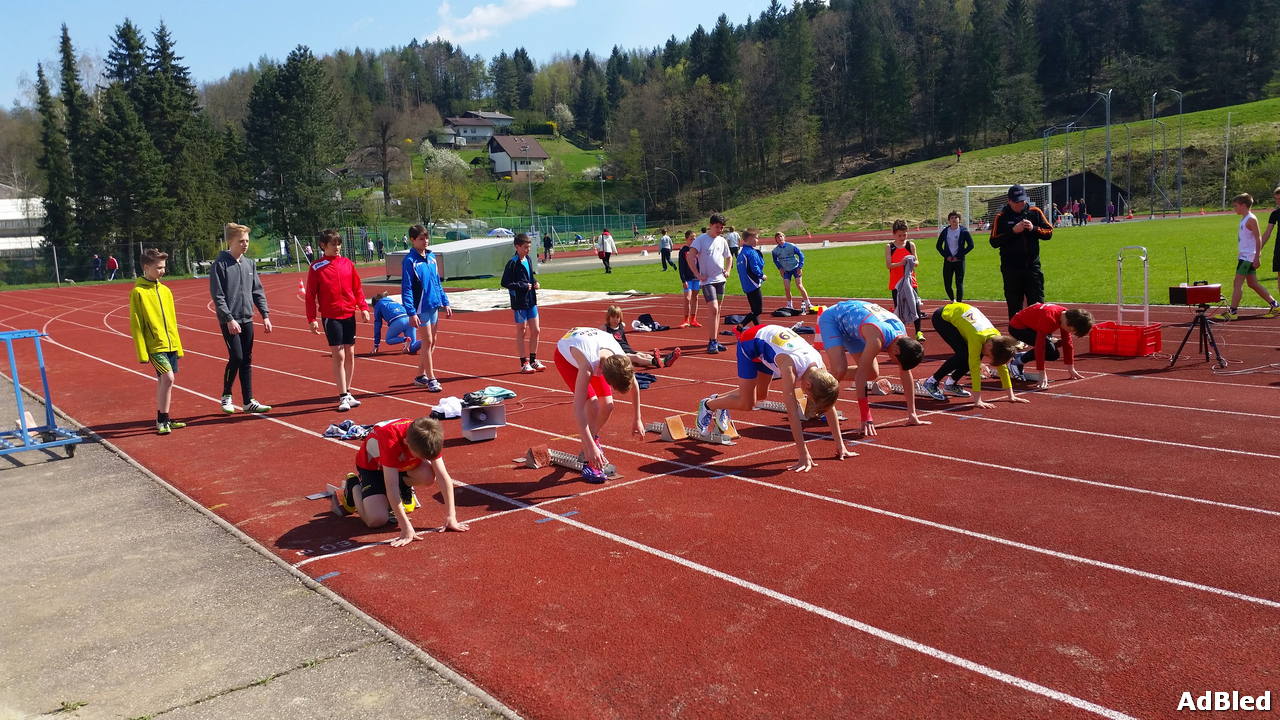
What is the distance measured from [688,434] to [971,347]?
114 inches

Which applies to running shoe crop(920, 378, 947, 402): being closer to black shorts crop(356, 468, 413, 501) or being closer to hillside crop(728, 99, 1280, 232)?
black shorts crop(356, 468, 413, 501)

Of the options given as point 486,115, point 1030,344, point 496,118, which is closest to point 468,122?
point 496,118

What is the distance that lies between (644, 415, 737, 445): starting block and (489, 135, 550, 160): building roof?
356 feet

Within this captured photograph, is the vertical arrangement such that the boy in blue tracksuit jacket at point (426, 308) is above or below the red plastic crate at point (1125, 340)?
above

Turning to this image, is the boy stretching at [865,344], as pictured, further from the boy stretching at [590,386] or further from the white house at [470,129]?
the white house at [470,129]

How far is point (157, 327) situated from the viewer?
903 cm

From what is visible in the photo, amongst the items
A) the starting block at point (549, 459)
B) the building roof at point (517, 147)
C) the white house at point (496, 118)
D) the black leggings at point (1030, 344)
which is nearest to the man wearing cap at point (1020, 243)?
the black leggings at point (1030, 344)

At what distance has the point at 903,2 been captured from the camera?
117 m

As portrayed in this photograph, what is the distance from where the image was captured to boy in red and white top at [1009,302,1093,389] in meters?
9.02

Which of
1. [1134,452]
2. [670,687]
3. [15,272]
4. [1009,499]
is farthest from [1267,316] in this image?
[15,272]

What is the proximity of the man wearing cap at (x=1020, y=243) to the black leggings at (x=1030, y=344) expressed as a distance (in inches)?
40.2

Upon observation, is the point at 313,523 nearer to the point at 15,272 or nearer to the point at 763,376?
the point at 763,376

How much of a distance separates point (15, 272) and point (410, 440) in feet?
160

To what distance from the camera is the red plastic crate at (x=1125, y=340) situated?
1134 centimetres
